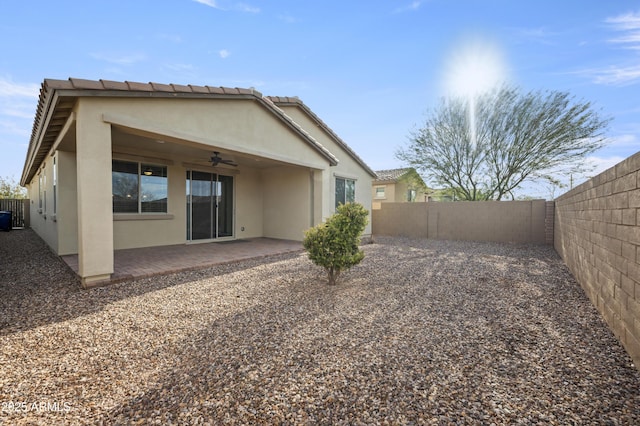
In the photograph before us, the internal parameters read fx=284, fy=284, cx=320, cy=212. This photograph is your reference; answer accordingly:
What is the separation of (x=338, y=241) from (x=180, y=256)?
457 centimetres

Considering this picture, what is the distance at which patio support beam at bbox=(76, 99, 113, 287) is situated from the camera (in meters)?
4.70

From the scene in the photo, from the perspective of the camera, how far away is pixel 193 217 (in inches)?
380

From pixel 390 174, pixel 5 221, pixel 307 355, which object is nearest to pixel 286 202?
pixel 307 355

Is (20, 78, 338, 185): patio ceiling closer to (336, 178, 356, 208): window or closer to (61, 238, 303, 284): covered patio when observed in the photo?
(61, 238, 303, 284): covered patio

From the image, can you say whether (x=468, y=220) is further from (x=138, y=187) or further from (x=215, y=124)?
(x=138, y=187)

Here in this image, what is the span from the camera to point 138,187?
27.5 ft

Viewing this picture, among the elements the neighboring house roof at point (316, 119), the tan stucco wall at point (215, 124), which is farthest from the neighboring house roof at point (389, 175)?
the tan stucco wall at point (215, 124)

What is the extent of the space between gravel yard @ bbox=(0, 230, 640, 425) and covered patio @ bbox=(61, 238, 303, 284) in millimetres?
685

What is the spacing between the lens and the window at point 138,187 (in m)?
8.03

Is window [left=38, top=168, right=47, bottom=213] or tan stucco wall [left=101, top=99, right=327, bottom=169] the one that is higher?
tan stucco wall [left=101, top=99, right=327, bottom=169]

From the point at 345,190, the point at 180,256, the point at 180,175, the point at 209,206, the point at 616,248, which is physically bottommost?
the point at 180,256

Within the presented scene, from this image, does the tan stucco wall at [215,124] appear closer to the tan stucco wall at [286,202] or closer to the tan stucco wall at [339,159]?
the tan stucco wall at [286,202]

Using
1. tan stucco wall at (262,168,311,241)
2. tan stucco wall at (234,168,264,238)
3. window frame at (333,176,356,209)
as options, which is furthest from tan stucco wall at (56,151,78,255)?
window frame at (333,176,356,209)

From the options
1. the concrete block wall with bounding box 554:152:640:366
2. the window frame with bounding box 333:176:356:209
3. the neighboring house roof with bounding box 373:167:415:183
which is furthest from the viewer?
the neighboring house roof with bounding box 373:167:415:183
